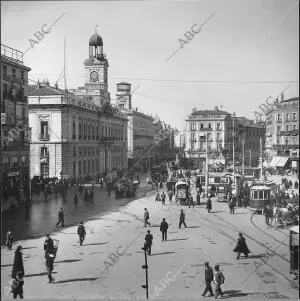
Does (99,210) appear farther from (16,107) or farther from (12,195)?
(16,107)

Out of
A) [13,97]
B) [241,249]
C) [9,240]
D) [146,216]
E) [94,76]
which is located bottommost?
[241,249]

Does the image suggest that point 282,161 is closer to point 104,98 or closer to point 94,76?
point 104,98

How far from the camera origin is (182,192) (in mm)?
6066

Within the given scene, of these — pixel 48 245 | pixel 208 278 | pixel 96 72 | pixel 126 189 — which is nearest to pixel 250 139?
pixel 126 189

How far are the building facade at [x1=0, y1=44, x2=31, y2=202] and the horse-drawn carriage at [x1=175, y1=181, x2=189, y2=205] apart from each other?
2.24 metres

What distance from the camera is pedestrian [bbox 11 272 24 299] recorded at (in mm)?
4852

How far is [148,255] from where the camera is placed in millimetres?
5324

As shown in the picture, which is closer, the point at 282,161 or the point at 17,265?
the point at 17,265

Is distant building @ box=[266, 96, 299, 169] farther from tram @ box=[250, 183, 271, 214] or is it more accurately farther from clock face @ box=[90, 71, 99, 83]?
clock face @ box=[90, 71, 99, 83]

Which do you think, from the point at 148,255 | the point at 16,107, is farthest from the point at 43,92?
the point at 148,255

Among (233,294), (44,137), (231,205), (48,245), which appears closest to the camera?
(233,294)

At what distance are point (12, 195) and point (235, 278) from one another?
3.18m

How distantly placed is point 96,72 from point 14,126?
1.35 meters

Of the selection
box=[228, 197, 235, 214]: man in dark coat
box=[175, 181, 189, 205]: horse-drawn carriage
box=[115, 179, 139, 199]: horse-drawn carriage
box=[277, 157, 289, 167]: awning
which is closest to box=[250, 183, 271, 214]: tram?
box=[228, 197, 235, 214]: man in dark coat
